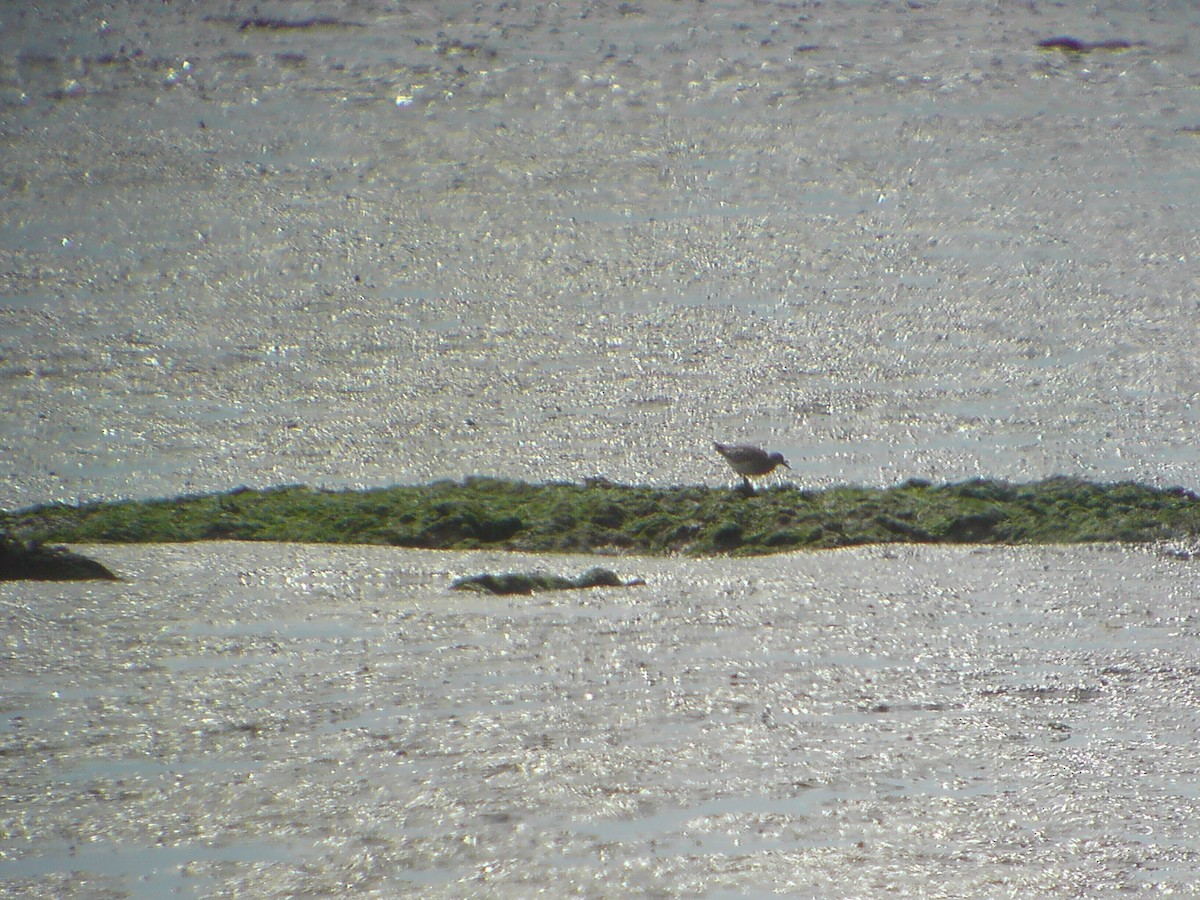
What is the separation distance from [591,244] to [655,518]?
7.97 ft

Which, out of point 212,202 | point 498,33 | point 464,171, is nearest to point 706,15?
point 498,33

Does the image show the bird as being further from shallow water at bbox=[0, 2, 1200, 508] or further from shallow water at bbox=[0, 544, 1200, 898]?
shallow water at bbox=[0, 544, 1200, 898]

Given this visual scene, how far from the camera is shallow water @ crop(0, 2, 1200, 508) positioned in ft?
14.3

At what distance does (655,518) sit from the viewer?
3.40 metres

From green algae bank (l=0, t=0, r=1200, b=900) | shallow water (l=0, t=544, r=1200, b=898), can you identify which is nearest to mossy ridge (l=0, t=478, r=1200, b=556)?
green algae bank (l=0, t=0, r=1200, b=900)

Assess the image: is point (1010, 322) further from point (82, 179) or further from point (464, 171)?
point (82, 179)

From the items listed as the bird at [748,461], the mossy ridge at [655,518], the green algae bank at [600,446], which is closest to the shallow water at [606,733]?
the green algae bank at [600,446]

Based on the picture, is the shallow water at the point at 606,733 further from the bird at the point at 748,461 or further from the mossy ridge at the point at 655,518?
the bird at the point at 748,461

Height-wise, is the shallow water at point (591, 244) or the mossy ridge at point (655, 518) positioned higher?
the shallow water at point (591, 244)

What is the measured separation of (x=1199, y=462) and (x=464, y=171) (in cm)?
324

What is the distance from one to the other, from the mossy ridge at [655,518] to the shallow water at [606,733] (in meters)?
0.27

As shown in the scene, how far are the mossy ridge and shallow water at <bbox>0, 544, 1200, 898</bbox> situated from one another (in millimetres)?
269

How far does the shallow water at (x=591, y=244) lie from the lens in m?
4.37

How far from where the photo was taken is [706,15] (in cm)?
725
